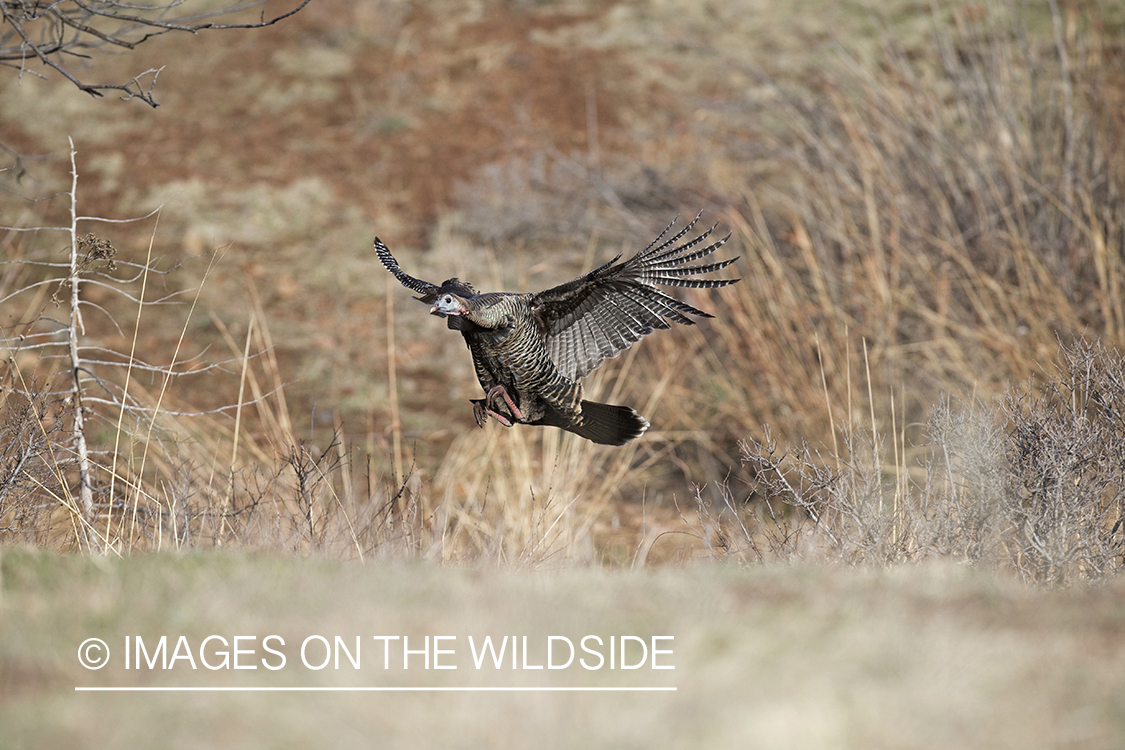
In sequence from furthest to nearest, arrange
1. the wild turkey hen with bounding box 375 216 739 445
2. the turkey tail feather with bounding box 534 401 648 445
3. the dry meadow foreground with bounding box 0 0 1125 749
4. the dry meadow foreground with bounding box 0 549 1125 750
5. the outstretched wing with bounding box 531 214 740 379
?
the turkey tail feather with bounding box 534 401 648 445 → the outstretched wing with bounding box 531 214 740 379 → the wild turkey hen with bounding box 375 216 739 445 → the dry meadow foreground with bounding box 0 0 1125 749 → the dry meadow foreground with bounding box 0 549 1125 750

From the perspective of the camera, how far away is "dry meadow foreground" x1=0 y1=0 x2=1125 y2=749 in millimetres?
2227

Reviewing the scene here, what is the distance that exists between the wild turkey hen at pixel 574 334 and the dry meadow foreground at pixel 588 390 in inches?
23.8

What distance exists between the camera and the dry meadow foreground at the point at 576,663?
6.49 ft

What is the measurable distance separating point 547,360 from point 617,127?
354 inches

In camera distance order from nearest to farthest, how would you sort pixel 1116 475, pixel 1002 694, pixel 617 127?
pixel 1002 694 → pixel 1116 475 → pixel 617 127

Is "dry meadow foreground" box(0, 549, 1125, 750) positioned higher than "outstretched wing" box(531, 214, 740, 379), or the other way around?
"outstretched wing" box(531, 214, 740, 379)

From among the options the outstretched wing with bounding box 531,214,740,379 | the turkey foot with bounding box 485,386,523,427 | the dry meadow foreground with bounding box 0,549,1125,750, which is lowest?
the dry meadow foreground with bounding box 0,549,1125,750

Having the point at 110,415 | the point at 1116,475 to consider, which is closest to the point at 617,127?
the point at 110,415

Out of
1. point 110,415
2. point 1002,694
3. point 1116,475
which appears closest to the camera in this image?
point 1002,694

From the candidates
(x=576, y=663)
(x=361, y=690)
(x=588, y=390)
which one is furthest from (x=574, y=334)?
(x=588, y=390)

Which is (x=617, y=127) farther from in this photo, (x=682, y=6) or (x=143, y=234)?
(x=143, y=234)

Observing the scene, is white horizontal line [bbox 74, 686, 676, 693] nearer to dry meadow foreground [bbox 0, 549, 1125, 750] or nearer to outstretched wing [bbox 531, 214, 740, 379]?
dry meadow foreground [bbox 0, 549, 1125, 750]

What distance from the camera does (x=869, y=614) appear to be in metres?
2.62

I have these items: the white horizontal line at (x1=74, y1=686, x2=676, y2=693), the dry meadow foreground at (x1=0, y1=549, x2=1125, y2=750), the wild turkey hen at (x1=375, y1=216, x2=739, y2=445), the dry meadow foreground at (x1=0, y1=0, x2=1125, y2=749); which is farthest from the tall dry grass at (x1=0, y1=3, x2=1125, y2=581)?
the white horizontal line at (x1=74, y1=686, x2=676, y2=693)
